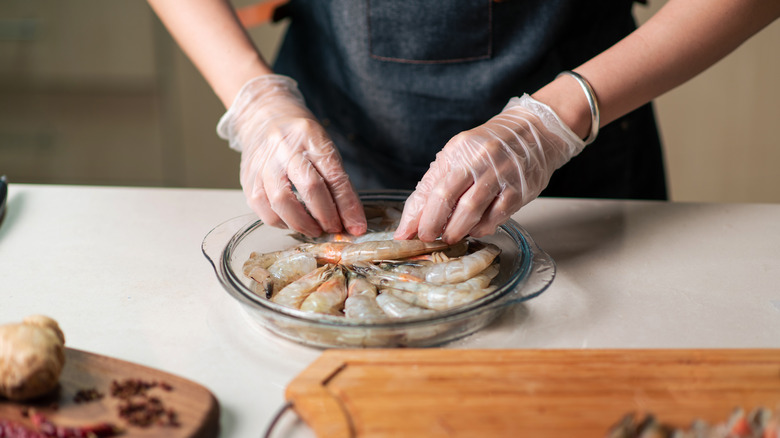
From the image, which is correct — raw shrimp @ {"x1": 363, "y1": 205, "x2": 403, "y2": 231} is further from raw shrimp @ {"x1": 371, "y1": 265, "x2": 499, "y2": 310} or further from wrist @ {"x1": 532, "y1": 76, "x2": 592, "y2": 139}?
wrist @ {"x1": 532, "y1": 76, "x2": 592, "y2": 139}

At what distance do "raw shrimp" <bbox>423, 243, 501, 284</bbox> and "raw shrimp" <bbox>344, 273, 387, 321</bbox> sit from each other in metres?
0.10

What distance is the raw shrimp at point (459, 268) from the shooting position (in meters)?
1.03

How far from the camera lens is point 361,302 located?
0.96 meters

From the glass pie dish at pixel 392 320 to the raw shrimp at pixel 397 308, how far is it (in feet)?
0.12

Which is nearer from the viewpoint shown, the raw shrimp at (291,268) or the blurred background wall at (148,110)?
the raw shrimp at (291,268)

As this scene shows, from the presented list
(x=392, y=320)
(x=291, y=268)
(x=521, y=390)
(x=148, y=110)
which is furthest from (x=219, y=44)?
(x=148, y=110)

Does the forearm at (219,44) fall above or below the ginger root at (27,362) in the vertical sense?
above

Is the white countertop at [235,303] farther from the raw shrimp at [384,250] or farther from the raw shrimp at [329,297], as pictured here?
the raw shrimp at [384,250]

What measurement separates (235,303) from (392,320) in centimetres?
35

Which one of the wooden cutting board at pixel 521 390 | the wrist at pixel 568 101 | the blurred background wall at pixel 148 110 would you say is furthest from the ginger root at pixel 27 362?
the blurred background wall at pixel 148 110

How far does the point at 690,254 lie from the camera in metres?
1.22

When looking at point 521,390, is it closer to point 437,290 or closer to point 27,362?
point 437,290

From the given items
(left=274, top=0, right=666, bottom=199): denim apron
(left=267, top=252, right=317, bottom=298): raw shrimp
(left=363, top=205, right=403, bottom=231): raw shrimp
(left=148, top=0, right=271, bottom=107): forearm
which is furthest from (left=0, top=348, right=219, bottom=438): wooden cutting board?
(left=274, top=0, right=666, bottom=199): denim apron

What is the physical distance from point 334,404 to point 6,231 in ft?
3.09
